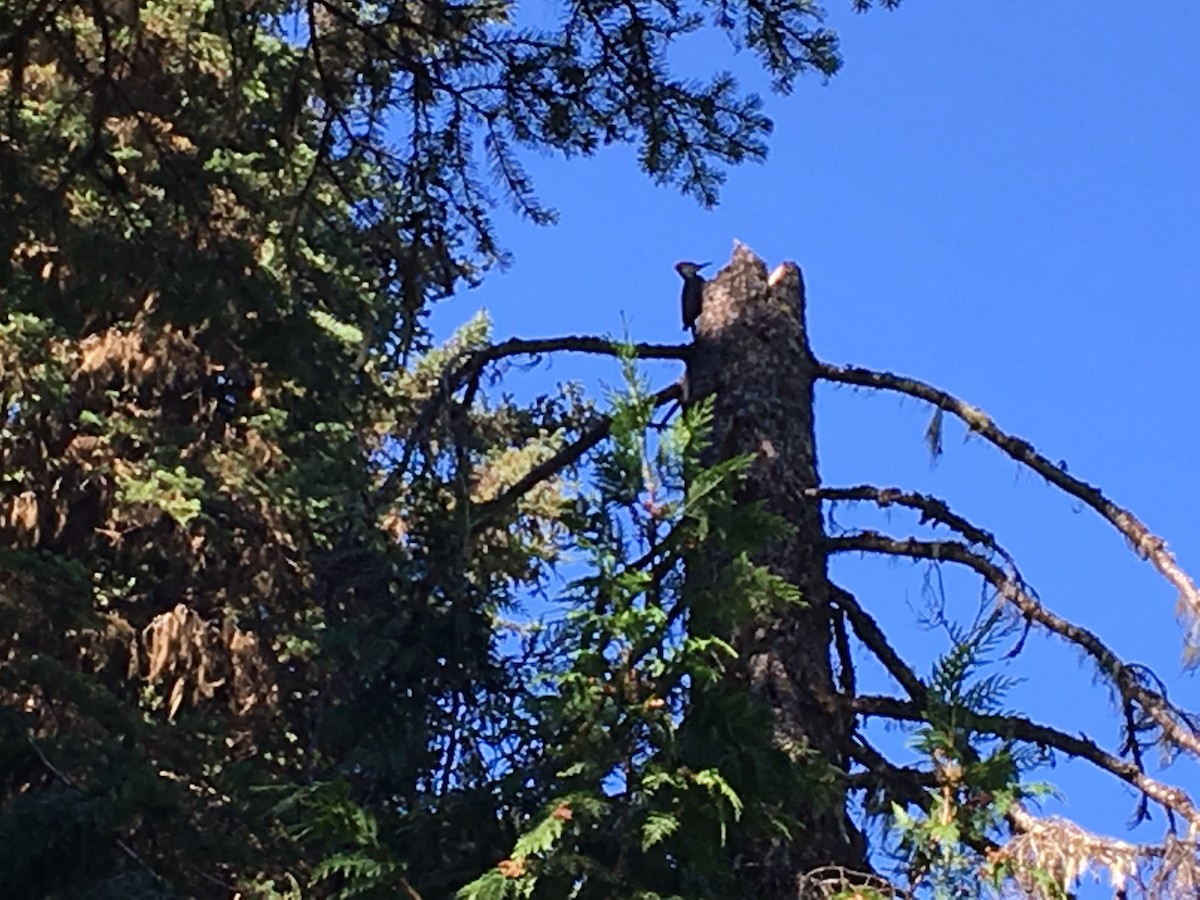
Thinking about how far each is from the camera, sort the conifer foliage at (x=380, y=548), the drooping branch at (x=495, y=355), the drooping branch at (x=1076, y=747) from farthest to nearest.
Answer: the drooping branch at (x=495, y=355) < the drooping branch at (x=1076, y=747) < the conifer foliage at (x=380, y=548)

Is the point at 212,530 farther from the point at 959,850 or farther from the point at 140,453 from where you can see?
the point at 959,850

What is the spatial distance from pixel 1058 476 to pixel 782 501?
2.98ft

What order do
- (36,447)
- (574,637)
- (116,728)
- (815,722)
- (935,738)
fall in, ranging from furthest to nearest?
(36,447), (116,728), (815,722), (574,637), (935,738)

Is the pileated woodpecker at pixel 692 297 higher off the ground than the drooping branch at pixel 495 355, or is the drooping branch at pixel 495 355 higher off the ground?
the pileated woodpecker at pixel 692 297

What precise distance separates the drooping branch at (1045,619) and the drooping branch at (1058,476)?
0.16 metres

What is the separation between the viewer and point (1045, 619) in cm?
486

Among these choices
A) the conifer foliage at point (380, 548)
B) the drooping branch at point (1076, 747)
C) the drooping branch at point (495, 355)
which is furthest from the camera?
the drooping branch at point (495, 355)

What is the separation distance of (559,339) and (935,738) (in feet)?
8.43

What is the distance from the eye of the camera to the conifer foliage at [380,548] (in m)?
3.31

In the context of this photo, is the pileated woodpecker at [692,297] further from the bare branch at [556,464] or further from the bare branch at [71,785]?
the bare branch at [71,785]

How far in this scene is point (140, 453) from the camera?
9344mm

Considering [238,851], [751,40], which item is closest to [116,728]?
[238,851]

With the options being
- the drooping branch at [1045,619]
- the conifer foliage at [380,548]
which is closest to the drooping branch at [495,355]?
the conifer foliage at [380,548]

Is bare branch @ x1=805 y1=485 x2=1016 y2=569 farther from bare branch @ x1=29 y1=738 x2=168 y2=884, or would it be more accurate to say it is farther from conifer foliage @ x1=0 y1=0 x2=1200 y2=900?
bare branch @ x1=29 y1=738 x2=168 y2=884
